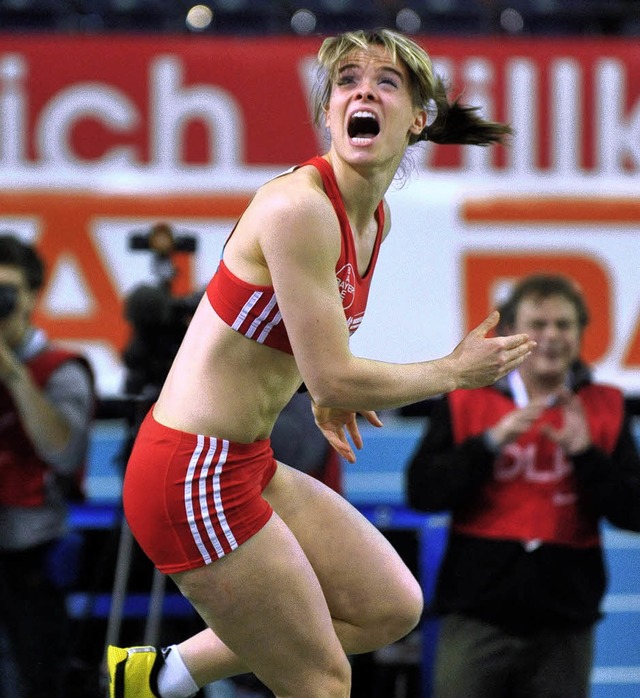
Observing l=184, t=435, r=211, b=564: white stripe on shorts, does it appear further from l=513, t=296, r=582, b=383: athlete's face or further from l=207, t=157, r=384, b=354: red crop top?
l=513, t=296, r=582, b=383: athlete's face

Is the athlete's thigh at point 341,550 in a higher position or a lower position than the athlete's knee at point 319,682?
higher

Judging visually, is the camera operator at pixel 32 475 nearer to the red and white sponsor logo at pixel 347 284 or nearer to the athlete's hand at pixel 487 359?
the red and white sponsor logo at pixel 347 284

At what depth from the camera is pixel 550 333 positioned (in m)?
3.40

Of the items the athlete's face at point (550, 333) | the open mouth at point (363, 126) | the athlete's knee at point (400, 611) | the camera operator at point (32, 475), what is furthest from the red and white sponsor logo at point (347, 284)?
the camera operator at point (32, 475)

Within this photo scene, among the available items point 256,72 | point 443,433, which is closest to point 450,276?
point 256,72

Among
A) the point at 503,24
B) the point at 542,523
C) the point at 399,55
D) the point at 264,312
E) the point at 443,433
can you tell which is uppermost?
the point at 503,24

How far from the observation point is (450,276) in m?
6.01

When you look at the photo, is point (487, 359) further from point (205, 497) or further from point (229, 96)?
point (229, 96)

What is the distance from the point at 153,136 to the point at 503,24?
2.31m

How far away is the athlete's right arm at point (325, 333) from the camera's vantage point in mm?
2264

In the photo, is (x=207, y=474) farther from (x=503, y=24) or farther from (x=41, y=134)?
(x=503, y=24)

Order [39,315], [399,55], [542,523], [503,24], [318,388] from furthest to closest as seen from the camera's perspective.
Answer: [503,24] → [39,315] → [542,523] → [399,55] → [318,388]

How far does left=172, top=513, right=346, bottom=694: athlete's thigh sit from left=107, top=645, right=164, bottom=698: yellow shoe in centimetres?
35

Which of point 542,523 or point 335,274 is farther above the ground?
point 335,274
